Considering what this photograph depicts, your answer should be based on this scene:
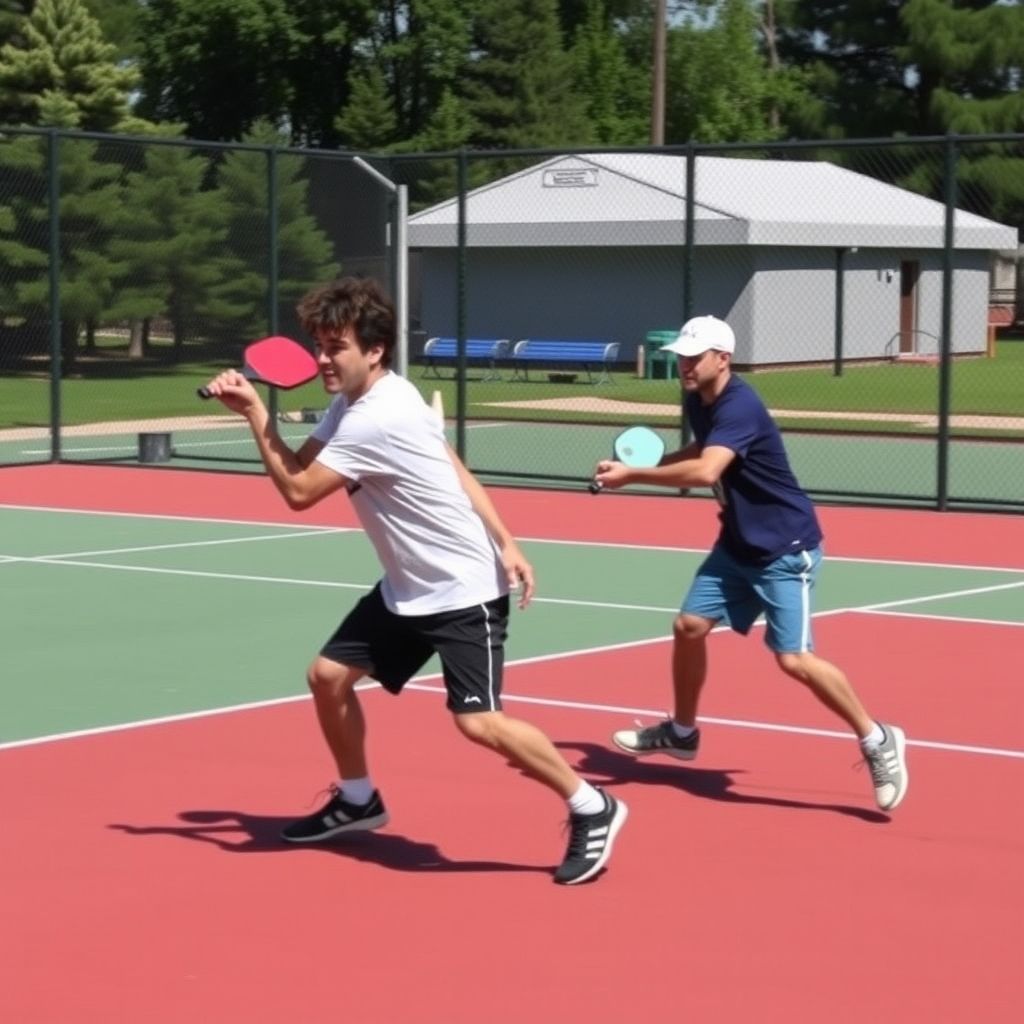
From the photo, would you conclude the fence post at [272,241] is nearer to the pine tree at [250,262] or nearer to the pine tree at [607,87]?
the pine tree at [250,262]

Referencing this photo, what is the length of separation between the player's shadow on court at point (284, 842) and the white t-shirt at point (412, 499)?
811mm

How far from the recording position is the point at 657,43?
138 feet

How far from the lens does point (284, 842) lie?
689 centimetres

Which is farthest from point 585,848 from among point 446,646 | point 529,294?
point 529,294

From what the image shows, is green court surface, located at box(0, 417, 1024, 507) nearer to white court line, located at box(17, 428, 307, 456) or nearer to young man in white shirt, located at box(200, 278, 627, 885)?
white court line, located at box(17, 428, 307, 456)

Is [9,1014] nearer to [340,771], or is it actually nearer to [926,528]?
[340,771]

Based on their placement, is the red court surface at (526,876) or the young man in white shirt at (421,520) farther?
the young man in white shirt at (421,520)

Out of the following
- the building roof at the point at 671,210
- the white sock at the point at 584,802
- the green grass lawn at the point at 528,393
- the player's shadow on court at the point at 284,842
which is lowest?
the player's shadow on court at the point at 284,842

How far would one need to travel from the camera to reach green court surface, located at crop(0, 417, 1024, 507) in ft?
65.2

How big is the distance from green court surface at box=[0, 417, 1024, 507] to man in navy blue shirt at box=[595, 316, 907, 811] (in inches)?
390

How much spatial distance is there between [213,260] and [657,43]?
14.2m

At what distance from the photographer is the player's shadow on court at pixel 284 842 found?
6637mm

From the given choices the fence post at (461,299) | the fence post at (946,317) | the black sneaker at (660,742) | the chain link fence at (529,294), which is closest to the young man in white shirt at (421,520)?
the black sneaker at (660,742)

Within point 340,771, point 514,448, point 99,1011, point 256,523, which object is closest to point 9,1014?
point 99,1011
